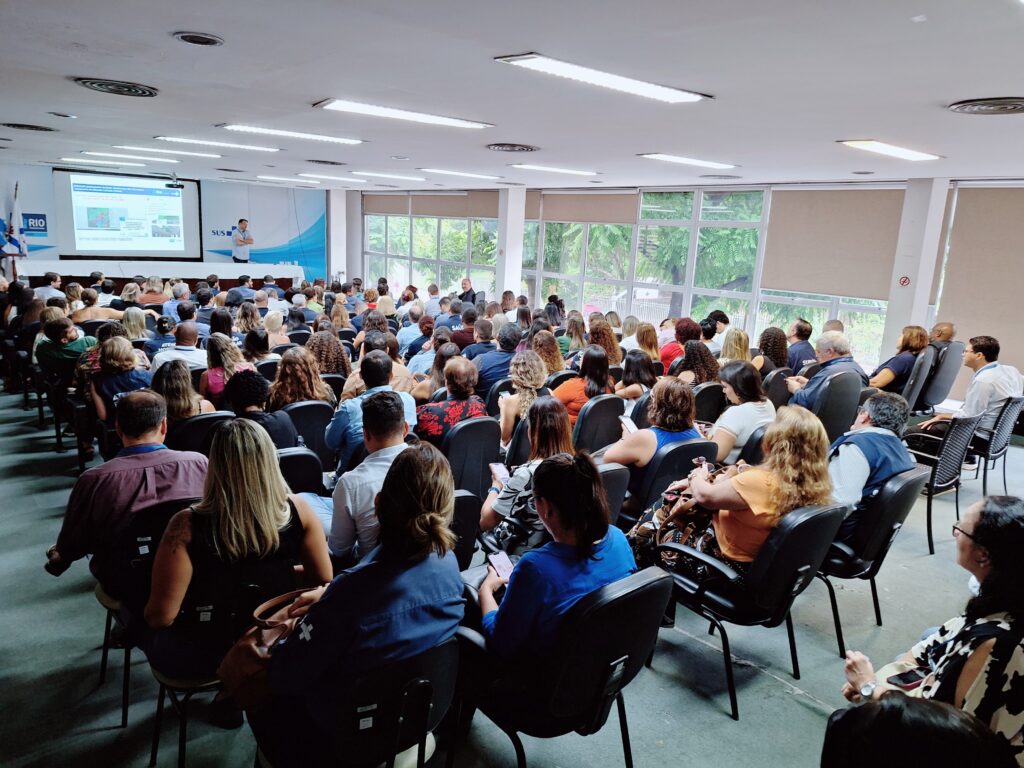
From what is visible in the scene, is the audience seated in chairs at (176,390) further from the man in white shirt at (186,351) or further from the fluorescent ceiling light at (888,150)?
the fluorescent ceiling light at (888,150)

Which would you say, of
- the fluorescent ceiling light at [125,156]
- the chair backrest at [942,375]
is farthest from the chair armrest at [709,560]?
the fluorescent ceiling light at [125,156]

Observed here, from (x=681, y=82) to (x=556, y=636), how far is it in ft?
9.64

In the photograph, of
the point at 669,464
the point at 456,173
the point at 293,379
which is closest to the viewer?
the point at 669,464

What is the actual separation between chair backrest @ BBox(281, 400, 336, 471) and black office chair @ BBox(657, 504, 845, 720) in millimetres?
2308

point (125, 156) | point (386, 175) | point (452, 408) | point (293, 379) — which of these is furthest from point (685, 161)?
point (125, 156)

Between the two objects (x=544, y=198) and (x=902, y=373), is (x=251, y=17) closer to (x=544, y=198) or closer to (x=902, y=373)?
(x=902, y=373)

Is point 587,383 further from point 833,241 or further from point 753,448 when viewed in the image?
point 833,241

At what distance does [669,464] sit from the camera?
3475 mm

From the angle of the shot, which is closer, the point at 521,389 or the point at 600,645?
the point at 600,645

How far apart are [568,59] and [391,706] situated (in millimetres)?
2870

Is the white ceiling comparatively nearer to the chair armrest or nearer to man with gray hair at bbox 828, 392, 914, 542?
man with gray hair at bbox 828, 392, 914, 542

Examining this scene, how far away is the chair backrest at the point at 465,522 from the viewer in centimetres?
269

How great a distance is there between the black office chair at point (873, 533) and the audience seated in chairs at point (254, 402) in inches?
114

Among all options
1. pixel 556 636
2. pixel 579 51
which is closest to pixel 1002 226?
pixel 579 51
